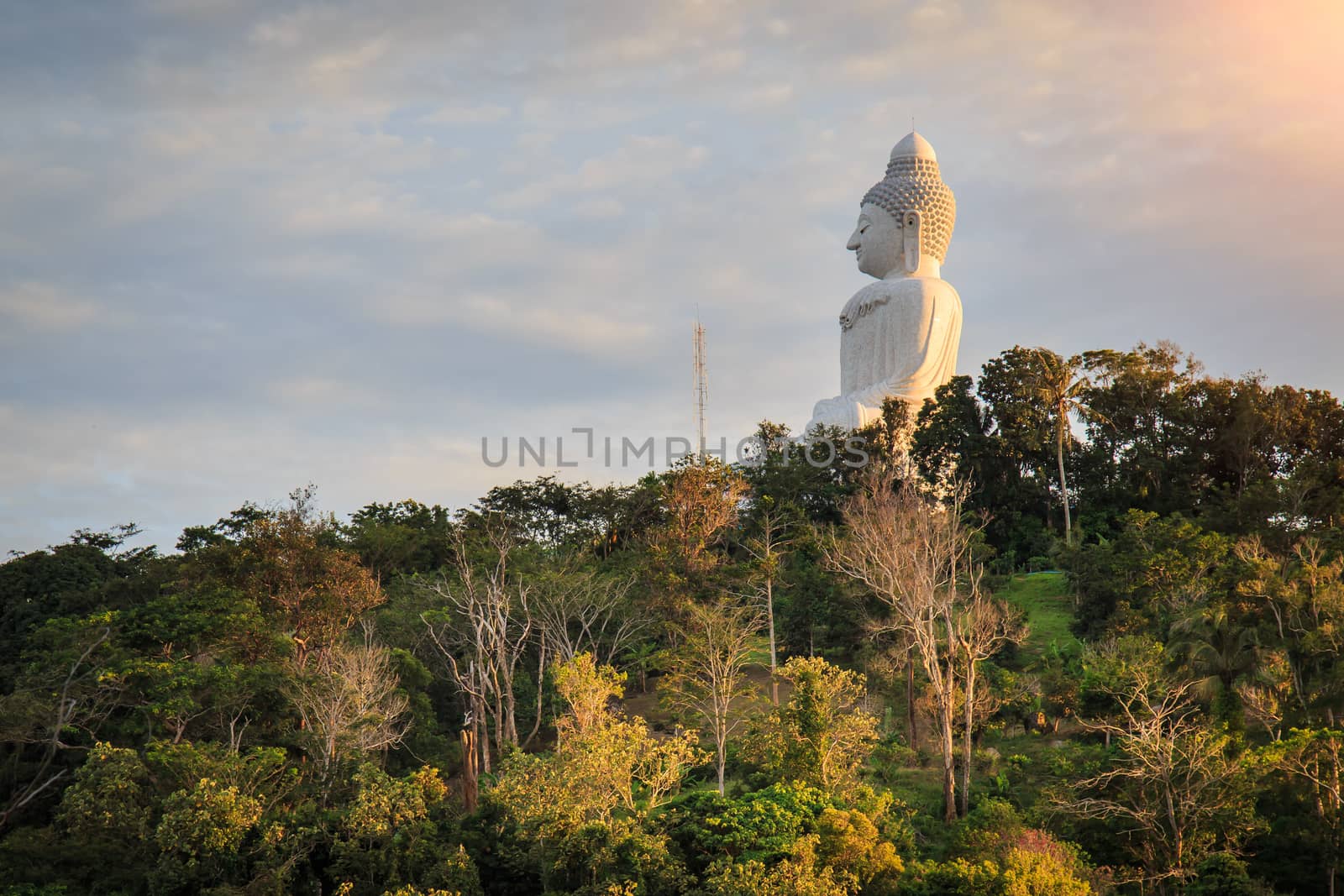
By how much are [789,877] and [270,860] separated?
8096mm

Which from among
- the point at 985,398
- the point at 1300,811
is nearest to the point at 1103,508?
the point at 985,398

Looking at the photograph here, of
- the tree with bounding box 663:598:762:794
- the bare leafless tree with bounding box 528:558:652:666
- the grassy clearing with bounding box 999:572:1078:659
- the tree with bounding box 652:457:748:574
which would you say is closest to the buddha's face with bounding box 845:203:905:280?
the grassy clearing with bounding box 999:572:1078:659

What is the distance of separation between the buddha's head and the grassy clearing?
14762 mm

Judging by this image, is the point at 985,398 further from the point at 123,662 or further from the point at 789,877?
the point at 123,662

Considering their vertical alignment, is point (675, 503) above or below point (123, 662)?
above

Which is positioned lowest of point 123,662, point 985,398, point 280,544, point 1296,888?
point 1296,888

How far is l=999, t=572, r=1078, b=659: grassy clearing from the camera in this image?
94.8ft

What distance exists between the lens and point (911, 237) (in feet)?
147

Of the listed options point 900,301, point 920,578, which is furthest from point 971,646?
point 900,301

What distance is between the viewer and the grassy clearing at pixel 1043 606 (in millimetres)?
28906

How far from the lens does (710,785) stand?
23.6 m

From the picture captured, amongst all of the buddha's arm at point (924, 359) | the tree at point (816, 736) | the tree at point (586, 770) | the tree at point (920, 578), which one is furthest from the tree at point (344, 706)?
the buddha's arm at point (924, 359)

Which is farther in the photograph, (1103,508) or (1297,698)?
Result: (1103,508)

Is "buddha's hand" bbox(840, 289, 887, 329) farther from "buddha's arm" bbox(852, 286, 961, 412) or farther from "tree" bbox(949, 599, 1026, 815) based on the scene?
"tree" bbox(949, 599, 1026, 815)
